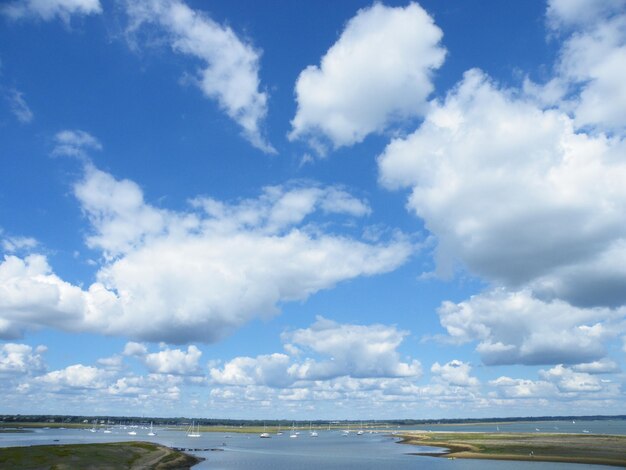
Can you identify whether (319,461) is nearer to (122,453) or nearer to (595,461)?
(122,453)

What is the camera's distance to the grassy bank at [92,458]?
289 feet

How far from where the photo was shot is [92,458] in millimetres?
98938

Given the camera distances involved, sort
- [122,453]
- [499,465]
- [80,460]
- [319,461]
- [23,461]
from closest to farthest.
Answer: [23,461] < [80,460] < [499,465] < [122,453] < [319,461]

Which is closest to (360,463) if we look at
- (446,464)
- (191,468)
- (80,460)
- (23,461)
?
(446,464)

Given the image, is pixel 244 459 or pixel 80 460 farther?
pixel 244 459

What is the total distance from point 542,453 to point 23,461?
368 feet

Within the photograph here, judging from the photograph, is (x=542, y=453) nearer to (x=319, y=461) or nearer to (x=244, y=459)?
(x=319, y=461)

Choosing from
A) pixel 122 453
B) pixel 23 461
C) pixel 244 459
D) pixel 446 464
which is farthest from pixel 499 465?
pixel 23 461

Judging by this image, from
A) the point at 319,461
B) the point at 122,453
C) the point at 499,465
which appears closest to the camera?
the point at 499,465

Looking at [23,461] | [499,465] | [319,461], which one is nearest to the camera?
[23,461]

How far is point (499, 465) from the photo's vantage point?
350 feet

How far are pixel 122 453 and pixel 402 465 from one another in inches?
2365

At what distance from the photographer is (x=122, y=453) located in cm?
11350

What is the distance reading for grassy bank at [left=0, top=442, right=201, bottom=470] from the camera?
8806cm
